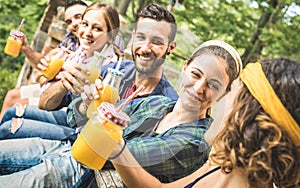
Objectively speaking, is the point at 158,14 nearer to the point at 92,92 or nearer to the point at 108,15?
the point at 108,15

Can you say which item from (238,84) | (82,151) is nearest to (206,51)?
(238,84)

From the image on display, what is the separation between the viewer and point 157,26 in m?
1.66

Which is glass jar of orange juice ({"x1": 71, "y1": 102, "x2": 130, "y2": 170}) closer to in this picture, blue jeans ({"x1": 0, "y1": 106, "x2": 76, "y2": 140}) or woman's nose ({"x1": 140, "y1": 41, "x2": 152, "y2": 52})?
woman's nose ({"x1": 140, "y1": 41, "x2": 152, "y2": 52})

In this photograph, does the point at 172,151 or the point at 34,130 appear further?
the point at 34,130

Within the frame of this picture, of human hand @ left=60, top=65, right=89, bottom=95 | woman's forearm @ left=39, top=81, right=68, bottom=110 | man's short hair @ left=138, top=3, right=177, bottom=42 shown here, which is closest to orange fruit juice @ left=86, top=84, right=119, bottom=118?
human hand @ left=60, top=65, right=89, bottom=95

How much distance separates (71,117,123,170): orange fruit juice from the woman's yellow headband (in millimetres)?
374

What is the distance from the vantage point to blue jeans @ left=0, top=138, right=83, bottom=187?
162 cm

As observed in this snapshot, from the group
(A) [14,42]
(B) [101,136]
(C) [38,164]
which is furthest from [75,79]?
(A) [14,42]

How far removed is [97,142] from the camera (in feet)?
3.78

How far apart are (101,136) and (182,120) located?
1.34 feet

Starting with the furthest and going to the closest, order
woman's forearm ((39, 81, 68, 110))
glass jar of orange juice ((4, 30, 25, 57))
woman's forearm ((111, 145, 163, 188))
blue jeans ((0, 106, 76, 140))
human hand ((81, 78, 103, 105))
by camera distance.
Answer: blue jeans ((0, 106, 76, 140)) < glass jar of orange juice ((4, 30, 25, 57)) < woman's forearm ((39, 81, 68, 110)) < human hand ((81, 78, 103, 105)) < woman's forearm ((111, 145, 163, 188))

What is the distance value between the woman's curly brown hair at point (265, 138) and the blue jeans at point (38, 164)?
0.72 meters

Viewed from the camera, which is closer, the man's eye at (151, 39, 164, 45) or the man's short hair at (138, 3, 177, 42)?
the man's eye at (151, 39, 164, 45)

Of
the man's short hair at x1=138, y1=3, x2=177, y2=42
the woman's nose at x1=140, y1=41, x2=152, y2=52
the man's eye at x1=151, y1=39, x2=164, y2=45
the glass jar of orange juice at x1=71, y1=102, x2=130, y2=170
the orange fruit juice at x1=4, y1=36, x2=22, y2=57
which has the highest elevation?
the man's short hair at x1=138, y1=3, x2=177, y2=42
